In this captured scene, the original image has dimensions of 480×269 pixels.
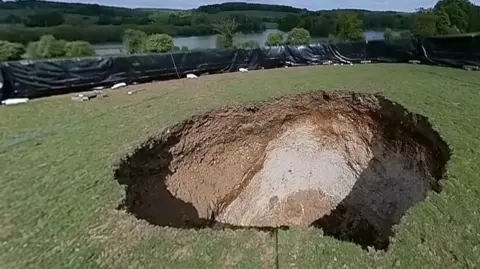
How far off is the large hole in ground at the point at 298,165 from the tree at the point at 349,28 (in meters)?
17.6

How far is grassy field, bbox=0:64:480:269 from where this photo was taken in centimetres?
253

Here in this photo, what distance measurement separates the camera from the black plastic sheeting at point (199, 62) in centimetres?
796

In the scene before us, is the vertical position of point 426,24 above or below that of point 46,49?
above

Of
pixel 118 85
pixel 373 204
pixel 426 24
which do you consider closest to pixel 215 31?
pixel 426 24

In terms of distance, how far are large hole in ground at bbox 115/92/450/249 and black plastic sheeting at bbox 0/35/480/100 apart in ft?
13.9

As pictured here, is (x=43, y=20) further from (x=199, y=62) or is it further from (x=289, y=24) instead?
(x=289, y=24)

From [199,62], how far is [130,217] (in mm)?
8117

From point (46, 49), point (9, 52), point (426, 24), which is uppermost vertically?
point (426, 24)

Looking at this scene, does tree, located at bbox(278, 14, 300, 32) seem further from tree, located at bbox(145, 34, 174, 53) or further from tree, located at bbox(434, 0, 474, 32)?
tree, located at bbox(145, 34, 174, 53)

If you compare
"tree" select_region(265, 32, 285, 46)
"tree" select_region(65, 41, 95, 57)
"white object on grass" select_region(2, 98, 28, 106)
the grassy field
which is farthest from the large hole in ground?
"tree" select_region(265, 32, 285, 46)

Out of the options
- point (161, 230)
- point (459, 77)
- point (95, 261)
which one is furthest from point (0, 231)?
point (459, 77)

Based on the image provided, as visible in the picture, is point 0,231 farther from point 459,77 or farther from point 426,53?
point 426,53

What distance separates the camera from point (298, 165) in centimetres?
709

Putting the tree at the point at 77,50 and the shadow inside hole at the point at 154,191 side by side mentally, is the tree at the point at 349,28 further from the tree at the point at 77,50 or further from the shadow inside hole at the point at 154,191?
the shadow inside hole at the point at 154,191
